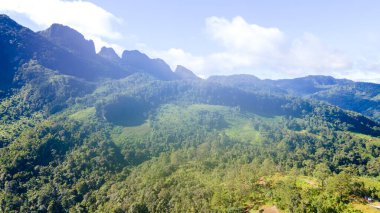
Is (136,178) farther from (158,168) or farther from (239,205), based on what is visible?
(239,205)

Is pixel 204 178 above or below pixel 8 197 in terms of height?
above

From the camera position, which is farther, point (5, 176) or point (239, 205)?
point (5, 176)

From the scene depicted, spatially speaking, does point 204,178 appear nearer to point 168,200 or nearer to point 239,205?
point 168,200

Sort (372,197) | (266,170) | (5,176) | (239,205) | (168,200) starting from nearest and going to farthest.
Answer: (372,197), (239,205), (168,200), (266,170), (5,176)

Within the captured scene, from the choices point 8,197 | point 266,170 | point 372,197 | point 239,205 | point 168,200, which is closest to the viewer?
point 372,197

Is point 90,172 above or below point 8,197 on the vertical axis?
above

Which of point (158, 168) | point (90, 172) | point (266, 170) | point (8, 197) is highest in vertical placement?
point (266, 170)

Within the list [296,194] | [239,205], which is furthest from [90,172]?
[296,194]

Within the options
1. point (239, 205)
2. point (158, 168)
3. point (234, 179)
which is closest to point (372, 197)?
point (239, 205)

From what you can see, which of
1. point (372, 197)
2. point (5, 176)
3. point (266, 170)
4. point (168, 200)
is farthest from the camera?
point (5, 176)
